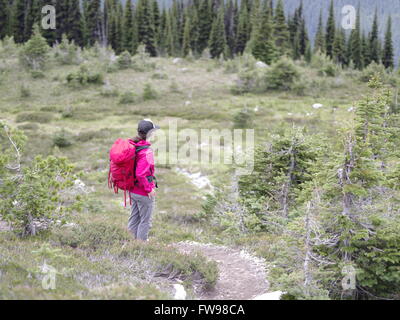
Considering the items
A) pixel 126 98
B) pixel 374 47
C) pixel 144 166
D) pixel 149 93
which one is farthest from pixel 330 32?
pixel 144 166

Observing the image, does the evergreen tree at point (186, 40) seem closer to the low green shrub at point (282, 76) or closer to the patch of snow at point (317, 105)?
the low green shrub at point (282, 76)

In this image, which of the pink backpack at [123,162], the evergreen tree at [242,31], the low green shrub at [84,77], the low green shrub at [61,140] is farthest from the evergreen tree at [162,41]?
the pink backpack at [123,162]

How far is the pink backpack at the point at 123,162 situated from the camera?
587cm

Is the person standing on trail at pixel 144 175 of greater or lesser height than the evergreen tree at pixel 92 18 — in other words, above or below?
below

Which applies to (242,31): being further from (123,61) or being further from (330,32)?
(123,61)

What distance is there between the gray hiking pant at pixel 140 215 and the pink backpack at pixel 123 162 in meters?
0.29

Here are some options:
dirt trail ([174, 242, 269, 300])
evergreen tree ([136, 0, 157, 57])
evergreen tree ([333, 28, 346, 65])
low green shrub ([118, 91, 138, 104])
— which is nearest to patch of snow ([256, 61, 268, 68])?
low green shrub ([118, 91, 138, 104])

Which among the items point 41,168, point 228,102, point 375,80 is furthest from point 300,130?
point 228,102

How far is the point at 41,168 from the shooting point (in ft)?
22.4

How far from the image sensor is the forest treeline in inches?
2290

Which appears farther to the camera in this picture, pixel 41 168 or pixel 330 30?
pixel 330 30
